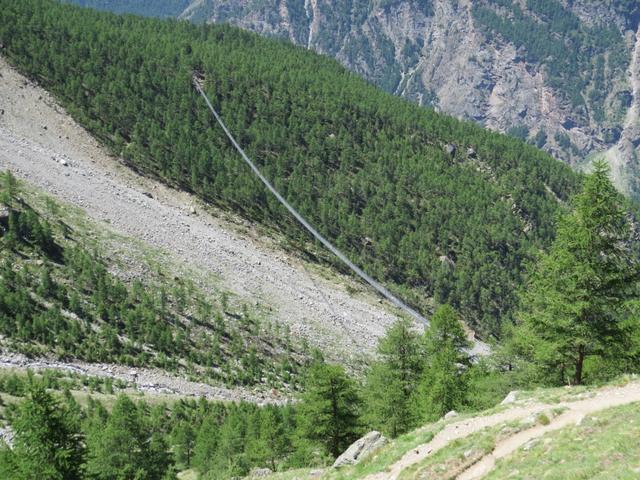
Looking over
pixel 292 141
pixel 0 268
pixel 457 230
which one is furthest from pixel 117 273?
pixel 457 230

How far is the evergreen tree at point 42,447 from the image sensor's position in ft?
70.9

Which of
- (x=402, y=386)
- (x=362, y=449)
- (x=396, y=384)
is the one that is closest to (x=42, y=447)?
(x=362, y=449)

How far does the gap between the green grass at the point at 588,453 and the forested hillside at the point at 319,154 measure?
86.8 meters

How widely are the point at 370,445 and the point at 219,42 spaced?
572ft

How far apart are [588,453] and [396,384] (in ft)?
64.2

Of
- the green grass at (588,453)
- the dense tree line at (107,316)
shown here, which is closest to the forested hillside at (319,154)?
the dense tree line at (107,316)

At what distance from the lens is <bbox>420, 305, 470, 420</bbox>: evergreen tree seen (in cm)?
2975

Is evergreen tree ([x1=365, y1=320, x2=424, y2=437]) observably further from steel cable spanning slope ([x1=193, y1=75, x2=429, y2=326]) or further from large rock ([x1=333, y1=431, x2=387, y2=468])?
steel cable spanning slope ([x1=193, y1=75, x2=429, y2=326])

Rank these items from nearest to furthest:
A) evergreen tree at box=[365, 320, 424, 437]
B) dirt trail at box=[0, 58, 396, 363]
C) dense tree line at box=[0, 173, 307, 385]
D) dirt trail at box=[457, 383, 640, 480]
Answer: dirt trail at box=[457, 383, 640, 480]
evergreen tree at box=[365, 320, 424, 437]
dense tree line at box=[0, 173, 307, 385]
dirt trail at box=[0, 58, 396, 363]

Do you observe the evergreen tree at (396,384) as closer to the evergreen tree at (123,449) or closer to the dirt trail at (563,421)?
the evergreen tree at (123,449)

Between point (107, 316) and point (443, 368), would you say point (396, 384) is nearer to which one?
point (443, 368)

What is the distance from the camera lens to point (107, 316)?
60.2m

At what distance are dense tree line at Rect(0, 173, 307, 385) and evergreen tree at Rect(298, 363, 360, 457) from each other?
2874 centimetres

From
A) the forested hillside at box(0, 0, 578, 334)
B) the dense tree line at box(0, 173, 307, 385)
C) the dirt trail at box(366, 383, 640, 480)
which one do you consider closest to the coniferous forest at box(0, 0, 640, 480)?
the dense tree line at box(0, 173, 307, 385)
